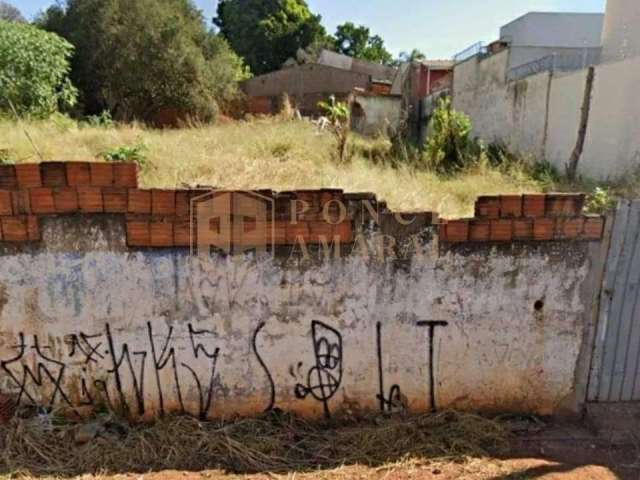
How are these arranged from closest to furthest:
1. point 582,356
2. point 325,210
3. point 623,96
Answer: point 325,210, point 582,356, point 623,96

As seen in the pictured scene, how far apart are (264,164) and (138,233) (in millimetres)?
3090

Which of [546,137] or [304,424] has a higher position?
[546,137]

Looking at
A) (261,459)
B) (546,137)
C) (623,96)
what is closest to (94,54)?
(546,137)

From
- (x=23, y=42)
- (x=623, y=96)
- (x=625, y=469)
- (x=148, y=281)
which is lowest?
(x=625, y=469)

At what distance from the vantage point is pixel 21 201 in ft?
8.15

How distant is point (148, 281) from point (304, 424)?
1.30 meters

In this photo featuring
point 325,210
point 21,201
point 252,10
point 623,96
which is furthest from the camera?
point 252,10

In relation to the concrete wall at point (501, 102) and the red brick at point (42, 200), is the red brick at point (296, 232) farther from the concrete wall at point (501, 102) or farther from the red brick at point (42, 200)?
the concrete wall at point (501, 102)

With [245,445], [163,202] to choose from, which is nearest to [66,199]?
[163,202]

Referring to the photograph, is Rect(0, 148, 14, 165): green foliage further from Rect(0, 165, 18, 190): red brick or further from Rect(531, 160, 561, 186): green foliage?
Rect(531, 160, 561, 186): green foliage

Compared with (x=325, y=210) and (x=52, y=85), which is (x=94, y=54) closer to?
(x=52, y=85)

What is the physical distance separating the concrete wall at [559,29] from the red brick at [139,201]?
17.1 metres

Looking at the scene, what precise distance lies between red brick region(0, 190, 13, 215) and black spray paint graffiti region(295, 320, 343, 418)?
182 centimetres

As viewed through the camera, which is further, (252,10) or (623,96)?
(252,10)
